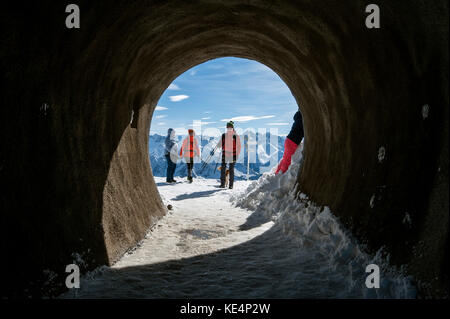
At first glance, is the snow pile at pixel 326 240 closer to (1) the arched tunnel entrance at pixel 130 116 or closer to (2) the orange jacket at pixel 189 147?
(1) the arched tunnel entrance at pixel 130 116

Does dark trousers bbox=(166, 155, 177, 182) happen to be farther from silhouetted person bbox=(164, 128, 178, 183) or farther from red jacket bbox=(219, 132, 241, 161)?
red jacket bbox=(219, 132, 241, 161)

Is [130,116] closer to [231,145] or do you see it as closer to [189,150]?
[231,145]

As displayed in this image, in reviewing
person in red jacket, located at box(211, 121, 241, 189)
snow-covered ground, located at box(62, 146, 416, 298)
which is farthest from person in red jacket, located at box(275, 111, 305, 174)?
person in red jacket, located at box(211, 121, 241, 189)

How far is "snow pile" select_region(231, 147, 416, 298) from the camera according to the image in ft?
8.84

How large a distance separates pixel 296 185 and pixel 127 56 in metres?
4.61

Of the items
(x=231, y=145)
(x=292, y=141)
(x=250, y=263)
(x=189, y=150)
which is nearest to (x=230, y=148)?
(x=231, y=145)

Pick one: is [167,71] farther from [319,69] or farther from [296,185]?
[296,185]

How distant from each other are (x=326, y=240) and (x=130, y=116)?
3629mm

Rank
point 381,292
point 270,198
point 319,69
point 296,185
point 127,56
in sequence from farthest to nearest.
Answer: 1. point 270,198
2. point 296,185
3. point 319,69
4. point 127,56
5. point 381,292

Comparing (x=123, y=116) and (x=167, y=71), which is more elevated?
(x=167, y=71)

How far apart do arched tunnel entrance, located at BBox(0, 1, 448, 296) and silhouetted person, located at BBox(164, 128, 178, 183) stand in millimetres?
9412

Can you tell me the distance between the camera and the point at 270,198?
764 centimetres
